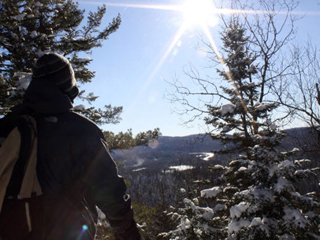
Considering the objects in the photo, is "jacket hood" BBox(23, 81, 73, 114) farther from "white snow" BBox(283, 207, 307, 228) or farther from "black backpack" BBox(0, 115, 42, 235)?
"white snow" BBox(283, 207, 307, 228)

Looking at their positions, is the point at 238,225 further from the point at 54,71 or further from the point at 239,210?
the point at 54,71

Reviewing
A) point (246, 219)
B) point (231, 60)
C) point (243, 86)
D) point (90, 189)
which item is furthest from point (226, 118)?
point (90, 189)

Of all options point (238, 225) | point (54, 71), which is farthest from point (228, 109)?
point (54, 71)

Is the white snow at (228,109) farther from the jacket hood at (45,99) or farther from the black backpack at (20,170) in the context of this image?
the black backpack at (20,170)

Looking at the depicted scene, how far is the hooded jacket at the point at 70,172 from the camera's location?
1.30m

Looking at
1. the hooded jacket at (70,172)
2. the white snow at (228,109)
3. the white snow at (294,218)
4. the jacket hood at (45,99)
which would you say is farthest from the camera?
the white snow at (228,109)

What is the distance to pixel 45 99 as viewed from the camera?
1.46 m

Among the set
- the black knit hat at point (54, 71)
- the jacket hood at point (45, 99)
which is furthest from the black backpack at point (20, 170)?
the black knit hat at point (54, 71)

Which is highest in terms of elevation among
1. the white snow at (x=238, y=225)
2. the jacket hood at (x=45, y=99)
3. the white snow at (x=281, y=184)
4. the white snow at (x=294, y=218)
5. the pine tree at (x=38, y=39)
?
the pine tree at (x=38, y=39)

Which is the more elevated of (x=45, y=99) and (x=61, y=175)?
(x=45, y=99)

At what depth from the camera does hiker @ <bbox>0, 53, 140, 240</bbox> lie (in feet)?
4.01

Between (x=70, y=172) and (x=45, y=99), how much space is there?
49 centimetres

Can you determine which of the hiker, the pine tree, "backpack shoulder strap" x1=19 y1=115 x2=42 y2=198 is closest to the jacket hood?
the hiker

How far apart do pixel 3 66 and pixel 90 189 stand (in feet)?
22.3
